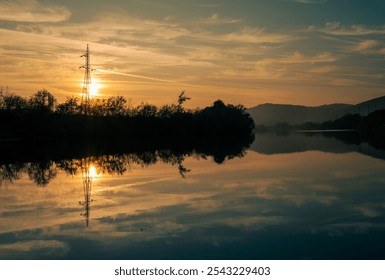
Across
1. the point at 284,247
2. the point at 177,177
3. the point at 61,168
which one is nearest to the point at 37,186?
the point at 177,177

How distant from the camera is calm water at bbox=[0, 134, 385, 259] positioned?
40.0ft

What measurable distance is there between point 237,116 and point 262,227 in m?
132

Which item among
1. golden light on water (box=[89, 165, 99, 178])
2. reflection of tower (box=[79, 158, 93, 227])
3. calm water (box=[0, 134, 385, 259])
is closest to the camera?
calm water (box=[0, 134, 385, 259])

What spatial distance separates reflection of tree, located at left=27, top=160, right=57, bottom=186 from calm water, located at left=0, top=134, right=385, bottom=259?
48cm

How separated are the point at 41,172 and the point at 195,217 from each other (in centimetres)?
1927

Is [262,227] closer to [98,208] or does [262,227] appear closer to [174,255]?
[174,255]

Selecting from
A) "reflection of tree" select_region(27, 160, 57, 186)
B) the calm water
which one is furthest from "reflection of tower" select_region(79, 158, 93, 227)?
"reflection of tree" select_region(27, 160, 57, 186)

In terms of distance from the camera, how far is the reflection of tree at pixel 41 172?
27922 mm

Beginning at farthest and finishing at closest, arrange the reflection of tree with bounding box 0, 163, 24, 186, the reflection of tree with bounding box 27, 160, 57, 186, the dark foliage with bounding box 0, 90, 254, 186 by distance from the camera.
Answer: the dark foliage with bounding box 0, 90, 254, 186
the reflection of tree with bounding box 27, 160, 57, 186
the reflection of tree with bounding box 0, 163, 24, 186

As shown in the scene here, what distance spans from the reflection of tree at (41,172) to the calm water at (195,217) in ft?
1.57

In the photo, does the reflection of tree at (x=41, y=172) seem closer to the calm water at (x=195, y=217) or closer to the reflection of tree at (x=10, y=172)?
the calm water at (x=195, y=217)

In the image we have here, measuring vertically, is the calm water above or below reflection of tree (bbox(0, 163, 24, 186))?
below

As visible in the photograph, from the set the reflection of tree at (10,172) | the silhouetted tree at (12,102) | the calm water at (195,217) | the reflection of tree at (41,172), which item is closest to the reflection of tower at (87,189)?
the calm water at (195,217)

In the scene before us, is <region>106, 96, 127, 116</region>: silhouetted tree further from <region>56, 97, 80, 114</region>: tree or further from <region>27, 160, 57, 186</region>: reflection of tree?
<region>27, 160, 57, 186</region>: reflection of tree
